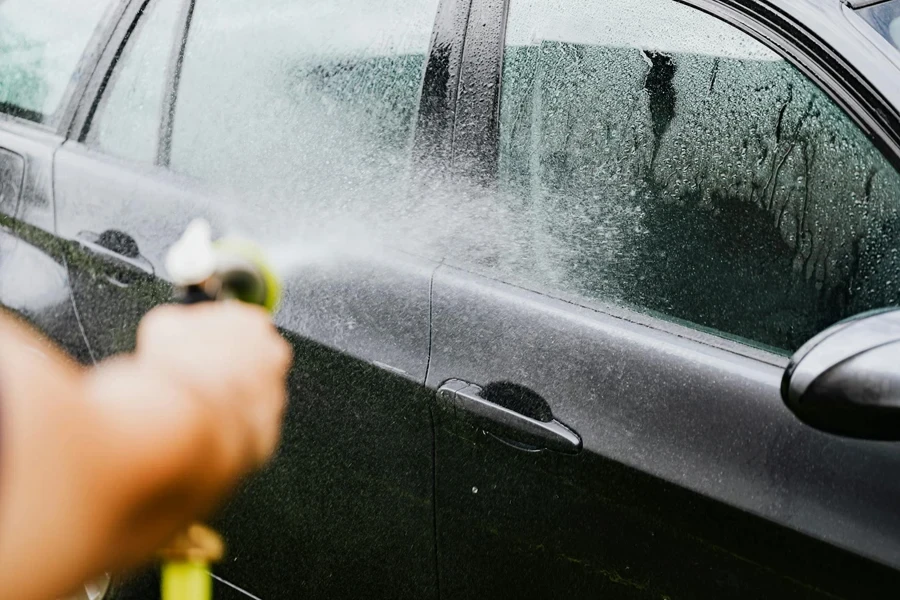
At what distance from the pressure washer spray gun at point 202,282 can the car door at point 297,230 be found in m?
0.74

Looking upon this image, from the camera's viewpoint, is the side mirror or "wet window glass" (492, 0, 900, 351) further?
"wet window glass" (492, 0, 900, 351)

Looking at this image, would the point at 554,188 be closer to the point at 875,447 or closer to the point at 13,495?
the point at 875,447

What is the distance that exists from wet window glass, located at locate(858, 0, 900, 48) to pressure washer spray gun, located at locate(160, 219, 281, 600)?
1050 millimetres

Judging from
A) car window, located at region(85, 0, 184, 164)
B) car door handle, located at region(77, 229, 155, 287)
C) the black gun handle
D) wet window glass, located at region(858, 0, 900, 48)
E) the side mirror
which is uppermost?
wet window glass, located at region(858, 0, 900, 48)

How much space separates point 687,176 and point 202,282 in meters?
0.98

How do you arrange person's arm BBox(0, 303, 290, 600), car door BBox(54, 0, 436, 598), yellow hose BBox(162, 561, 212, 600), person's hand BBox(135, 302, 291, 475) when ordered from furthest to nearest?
car door BBox(54, 0, 436, 598) < yellow hose BBox(162, 561, 212, 600) < person's hand BBox(135, 302, 291, 475) < person's arm BBox(0, 303, 290, 600)

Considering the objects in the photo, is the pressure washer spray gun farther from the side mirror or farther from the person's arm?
the side mirror

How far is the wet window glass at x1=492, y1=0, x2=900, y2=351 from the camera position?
1464 millimetres

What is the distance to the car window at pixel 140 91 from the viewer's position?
92.0 inches

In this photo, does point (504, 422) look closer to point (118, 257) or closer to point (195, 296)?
point (195, 296)

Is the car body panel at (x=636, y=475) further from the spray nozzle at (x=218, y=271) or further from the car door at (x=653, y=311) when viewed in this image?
the spray nozzle at (x=218, y=271)

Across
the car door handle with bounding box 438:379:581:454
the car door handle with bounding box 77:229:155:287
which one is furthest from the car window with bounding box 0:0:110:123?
the car door handle with bounding box 438:379:581:454

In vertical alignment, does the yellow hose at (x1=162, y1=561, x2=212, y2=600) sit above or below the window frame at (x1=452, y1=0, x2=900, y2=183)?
below

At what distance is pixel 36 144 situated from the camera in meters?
2.46
